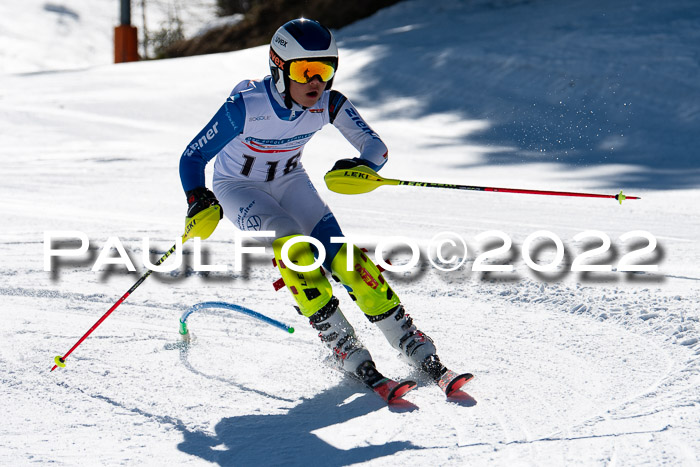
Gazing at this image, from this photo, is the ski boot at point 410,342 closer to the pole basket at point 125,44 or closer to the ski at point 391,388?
the ski at point 391,388

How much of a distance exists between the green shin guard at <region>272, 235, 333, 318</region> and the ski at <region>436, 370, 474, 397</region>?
0.63 m

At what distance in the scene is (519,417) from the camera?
3428mm

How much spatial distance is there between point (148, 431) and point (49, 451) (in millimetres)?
384

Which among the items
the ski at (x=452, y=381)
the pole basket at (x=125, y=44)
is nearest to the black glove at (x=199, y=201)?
the ski at (x=452, y=381)

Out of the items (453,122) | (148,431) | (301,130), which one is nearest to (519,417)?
(148,431)

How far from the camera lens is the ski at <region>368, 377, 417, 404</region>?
3.62 m

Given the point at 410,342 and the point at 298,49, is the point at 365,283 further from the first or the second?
the point at 298,49

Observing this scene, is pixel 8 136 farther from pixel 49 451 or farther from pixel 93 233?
pixel 49 451

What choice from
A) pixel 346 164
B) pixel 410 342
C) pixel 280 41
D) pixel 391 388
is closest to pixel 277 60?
pixel 280 41

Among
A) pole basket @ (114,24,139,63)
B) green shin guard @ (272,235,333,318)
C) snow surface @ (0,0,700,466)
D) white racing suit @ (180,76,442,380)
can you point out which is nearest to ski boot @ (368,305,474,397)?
white racing suit @ (180,76,442,380)

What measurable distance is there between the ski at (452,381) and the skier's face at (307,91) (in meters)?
1.44

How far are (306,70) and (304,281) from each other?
1.00 meters

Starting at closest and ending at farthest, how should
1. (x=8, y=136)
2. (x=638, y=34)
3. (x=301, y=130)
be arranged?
(x=301, y=130), (x=8, y=136), (x=638, y=34)

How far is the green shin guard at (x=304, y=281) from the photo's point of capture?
3.80 metres
